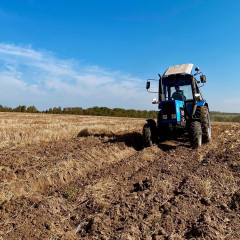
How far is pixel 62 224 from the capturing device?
2.80 m

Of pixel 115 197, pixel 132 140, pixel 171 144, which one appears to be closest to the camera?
pixel 115 197

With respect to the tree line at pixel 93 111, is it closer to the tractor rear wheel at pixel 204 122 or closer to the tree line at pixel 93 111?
the tree line at pixel 93 111

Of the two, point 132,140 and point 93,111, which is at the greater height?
point 93,111

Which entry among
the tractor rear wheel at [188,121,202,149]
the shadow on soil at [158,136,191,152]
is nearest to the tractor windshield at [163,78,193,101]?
the tractor rear wheel at [188,121,202,149]

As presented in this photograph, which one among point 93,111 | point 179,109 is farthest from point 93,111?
point 179,109

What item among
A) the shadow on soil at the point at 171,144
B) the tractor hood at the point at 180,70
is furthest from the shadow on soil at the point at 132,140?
the tractor hood at the point at 180,70

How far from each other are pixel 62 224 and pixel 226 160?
434cm

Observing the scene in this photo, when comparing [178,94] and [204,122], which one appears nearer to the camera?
[204,122]

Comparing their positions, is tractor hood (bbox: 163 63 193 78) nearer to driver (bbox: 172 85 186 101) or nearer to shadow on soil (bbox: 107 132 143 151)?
driver (bbox: 172 85 186 101)

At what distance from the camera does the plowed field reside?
2600 mm

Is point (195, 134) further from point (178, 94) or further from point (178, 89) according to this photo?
point (178, 89)

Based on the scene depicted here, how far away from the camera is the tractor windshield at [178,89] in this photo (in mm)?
8031

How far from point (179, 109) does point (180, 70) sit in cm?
161

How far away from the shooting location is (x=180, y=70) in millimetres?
8000
